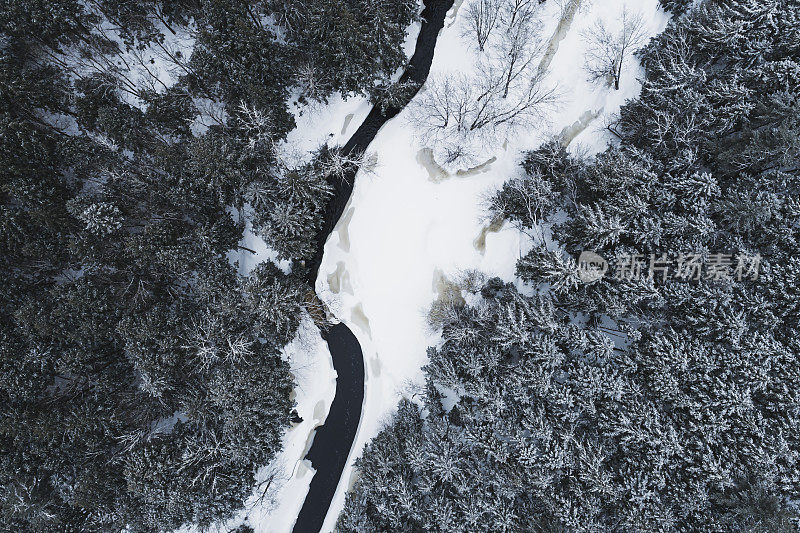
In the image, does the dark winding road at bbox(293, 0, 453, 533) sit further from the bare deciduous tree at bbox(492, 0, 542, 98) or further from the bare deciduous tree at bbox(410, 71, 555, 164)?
the bare deciduous tree at bbox(492, 0, 542, 98)

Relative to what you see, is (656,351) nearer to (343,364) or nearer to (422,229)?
(422,229)

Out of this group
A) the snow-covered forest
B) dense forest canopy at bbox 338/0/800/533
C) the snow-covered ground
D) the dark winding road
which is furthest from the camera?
the dark winding road

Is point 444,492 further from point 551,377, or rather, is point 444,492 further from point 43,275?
point 43,275

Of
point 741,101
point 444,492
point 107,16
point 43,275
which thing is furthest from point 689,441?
point 107,16

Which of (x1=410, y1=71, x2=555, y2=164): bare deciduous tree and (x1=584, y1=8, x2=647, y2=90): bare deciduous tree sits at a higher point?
(x1=584, y1=8, x2=647, y2=90): bare deciduous tree

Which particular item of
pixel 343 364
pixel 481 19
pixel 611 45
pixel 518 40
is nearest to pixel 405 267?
pixel 343 364

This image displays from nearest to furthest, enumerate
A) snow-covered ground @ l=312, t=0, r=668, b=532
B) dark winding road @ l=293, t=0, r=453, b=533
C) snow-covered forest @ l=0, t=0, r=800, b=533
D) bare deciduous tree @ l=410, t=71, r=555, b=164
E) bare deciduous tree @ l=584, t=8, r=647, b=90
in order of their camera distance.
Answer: snow-covered forest @ l=0, t=0, r=800, b=533, bare deciduous tree @ l=584, t=8, r=647, b=90, bare deciduous tree @ l=410, t=71, r=555, b=164, snow-covered ground @ l=312, t=0, r=668, b=532, dark winding road @ l=293, t=0, r=453, b=533

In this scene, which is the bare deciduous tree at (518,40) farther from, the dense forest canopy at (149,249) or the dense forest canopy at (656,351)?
the dense forest canopy at (149,249)

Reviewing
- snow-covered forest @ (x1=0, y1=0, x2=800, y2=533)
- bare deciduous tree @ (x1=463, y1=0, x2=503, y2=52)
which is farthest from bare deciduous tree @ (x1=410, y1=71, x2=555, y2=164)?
bare deciduous tree @ (x1=463, y1=0, x2=503, y2=52)
